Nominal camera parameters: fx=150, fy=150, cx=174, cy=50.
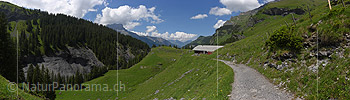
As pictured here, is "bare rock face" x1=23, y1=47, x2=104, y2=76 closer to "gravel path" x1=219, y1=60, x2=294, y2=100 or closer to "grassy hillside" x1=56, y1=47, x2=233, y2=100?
"grassy hillside" x1=56, y1=47, x2=233, y2=100

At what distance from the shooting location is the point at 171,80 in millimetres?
44094

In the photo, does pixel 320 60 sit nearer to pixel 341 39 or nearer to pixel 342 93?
pixel 341 39

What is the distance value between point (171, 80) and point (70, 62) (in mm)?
178621

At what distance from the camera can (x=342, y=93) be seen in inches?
392

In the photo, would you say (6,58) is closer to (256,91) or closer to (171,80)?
(171,80)

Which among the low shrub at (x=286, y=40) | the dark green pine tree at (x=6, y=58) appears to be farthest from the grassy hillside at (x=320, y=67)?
the dark green pine tree at (x=6, y=58)

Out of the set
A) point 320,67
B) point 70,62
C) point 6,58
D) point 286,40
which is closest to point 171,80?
point 286,40

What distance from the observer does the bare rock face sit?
157875 millimetres

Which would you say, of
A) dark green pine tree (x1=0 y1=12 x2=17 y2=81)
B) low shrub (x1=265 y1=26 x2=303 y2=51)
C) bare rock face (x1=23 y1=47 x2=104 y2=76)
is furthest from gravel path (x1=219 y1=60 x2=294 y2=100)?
bare rock face (x1=23 y1=47 x2=104 y2=76)

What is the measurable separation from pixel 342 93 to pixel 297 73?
5.69m

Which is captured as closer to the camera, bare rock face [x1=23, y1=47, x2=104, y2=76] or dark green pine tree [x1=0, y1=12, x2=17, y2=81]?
dark green pine tree [x1=0, y1=12, x2=17, y2=81]

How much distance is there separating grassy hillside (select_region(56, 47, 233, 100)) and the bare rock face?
63391 mm

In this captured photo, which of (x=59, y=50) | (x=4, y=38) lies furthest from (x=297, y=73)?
(x=59, y=50)

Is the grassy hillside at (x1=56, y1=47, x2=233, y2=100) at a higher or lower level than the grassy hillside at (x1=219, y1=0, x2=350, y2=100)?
lower
